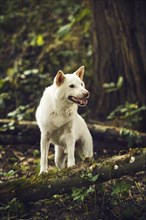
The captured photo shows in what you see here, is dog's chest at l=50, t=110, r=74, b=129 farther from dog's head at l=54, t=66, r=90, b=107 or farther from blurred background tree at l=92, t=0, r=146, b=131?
blurred background tree at l=92, t=0, r=146, b=131

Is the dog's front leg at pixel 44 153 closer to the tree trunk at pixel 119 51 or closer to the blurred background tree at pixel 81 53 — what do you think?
the blurred background tree at pixel 81 53

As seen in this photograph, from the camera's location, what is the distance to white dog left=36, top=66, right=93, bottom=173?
17.6 ft

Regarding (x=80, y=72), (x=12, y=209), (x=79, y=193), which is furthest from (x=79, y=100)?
(x=12, y=209)

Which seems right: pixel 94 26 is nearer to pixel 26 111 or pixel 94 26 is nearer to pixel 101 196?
pixel 26 111

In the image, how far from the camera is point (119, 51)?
28.5ft

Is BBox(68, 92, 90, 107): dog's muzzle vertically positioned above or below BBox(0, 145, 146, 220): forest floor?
above

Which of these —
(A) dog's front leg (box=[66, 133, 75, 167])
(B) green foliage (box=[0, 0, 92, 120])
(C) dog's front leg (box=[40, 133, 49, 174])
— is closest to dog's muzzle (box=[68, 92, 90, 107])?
(A) dog's front leg (box=[66, 133, 75, 167])

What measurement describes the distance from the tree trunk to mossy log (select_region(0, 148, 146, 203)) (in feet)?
10.7

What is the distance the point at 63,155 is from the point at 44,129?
678mm

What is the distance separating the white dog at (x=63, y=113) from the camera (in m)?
5.35

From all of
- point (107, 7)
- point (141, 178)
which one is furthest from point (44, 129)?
point (107, 7)

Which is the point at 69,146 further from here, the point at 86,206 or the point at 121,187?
the point at 121,187

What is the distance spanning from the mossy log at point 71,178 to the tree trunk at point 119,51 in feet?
10.7

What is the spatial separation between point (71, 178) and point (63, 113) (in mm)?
929
